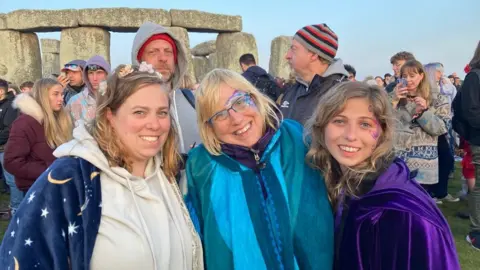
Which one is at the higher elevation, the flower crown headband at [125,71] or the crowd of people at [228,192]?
the flower crown headband at [125,71]

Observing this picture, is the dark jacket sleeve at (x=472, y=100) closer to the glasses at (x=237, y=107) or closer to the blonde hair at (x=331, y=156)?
the blonde hair at (x=331, y=156)

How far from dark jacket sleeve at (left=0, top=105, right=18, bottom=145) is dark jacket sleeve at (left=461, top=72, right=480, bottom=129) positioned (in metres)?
5.88

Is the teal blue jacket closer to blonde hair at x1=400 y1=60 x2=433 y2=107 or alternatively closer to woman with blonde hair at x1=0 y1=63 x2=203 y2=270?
woman with blonde hair at x1=0 y1=63 x2=203 y2=270

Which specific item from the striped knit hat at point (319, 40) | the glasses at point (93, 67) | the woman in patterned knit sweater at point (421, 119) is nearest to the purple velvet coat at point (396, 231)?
the striped knit hat at point (319, 40)

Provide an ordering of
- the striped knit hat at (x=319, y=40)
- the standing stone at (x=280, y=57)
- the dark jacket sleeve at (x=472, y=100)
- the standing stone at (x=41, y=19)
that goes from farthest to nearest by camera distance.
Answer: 1. the standing stone at (x=280, y=57)
2. the standing stone at (x=41, y=19)
3. the dark jacket sleeve at (x=472, y=100)
4. the striped knit hat at (x=319, y=40)

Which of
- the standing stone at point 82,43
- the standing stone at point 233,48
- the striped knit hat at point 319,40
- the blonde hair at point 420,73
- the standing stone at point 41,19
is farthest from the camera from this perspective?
the standing stone at point 233,48

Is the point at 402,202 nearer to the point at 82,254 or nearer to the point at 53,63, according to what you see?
the point at 82,254

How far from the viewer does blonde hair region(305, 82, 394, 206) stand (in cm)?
191

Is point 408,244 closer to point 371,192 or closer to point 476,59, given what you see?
point 371,192

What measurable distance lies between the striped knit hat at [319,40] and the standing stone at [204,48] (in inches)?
709

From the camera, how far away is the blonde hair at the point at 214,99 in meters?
2.03

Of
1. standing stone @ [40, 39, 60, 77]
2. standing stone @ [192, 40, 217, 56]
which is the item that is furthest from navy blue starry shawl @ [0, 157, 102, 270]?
standing stone @ [40, 39, 60, 77]

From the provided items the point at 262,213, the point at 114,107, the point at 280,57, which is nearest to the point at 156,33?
the point at 114,107

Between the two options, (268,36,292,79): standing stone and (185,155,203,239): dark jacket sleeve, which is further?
(268,36,292,79): standing stone
